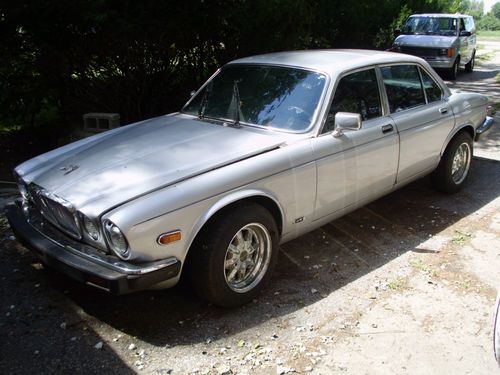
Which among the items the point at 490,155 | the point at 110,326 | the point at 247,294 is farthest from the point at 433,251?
the point at 490,155

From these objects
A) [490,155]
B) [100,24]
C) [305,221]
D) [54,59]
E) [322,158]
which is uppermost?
[100,24]

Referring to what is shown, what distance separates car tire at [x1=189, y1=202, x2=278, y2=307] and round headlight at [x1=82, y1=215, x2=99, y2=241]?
62 centimetres

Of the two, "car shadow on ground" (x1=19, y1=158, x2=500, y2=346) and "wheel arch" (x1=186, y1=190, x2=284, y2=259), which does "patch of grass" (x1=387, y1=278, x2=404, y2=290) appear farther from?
"wheel arch" (x1=186, y1=190, x2=284, y2=259)

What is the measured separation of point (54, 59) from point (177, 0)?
1.85m

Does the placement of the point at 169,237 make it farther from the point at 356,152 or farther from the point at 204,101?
the point at 204,101

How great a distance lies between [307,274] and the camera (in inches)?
160

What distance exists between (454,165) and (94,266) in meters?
4.28

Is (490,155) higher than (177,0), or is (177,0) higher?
(177,0)

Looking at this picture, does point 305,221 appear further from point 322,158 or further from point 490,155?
point 490,155

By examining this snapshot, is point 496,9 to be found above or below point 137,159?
below

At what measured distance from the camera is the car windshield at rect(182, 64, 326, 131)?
13.3 ft

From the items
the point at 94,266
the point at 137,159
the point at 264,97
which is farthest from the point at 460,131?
the point at 94,266

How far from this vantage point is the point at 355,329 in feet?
11.0

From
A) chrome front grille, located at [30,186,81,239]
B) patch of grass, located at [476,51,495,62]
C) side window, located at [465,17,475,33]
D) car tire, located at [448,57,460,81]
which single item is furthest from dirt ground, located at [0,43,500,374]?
patch of grass, located at [476,51,495,62]
